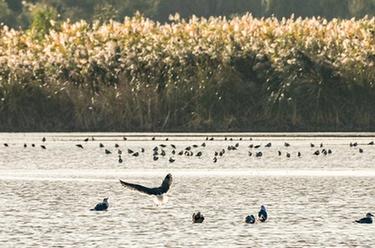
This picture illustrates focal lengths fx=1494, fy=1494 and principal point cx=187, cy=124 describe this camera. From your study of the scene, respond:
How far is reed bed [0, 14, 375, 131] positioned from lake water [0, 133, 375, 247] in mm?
2667

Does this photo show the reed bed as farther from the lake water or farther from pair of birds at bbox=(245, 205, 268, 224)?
pair of birds at bbox=(245, 205, 268, 224)

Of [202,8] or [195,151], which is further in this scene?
[202,8]

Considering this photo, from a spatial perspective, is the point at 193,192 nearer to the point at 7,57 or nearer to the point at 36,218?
the point at 36,218

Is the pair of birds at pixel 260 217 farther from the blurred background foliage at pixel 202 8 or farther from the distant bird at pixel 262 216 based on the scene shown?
the blurred background foliage at pixel 202 8

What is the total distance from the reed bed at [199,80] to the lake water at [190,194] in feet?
8.75

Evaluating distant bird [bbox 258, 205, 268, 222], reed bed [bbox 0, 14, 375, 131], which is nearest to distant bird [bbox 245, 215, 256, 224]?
distant bird [bbox 258, 205, 268, 222]

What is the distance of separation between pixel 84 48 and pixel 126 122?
356 cm

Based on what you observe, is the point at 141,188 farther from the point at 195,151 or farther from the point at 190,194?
the point at 195,151

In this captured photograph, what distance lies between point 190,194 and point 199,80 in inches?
590

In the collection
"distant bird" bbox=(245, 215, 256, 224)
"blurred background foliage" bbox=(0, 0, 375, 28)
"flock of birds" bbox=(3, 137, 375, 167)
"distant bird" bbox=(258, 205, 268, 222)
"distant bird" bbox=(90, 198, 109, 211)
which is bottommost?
"distant bird" bbox=(245, 215, 256, 224)

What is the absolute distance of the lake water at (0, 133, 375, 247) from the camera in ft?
42.8

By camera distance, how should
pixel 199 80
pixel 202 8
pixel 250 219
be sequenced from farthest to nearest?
pixel 202 8
pixel 199 80
pixel 250 219

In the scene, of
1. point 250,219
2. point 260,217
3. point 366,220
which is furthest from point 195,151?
point 366,220

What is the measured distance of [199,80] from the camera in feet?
106
